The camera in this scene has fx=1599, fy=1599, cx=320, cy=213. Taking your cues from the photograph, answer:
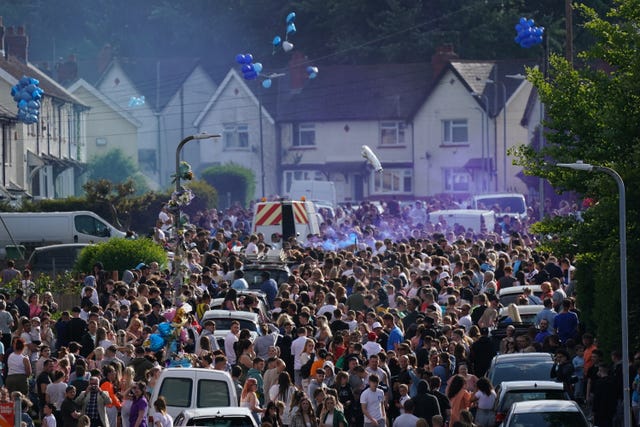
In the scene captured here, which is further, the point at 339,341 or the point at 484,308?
the point at 484,308

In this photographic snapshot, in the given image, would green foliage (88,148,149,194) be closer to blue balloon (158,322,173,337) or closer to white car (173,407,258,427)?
blue balloon (158,322,173,337)

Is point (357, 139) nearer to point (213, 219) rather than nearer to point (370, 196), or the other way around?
point (370, 196)

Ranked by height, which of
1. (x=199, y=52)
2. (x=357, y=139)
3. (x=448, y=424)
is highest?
(x=199, y=52)

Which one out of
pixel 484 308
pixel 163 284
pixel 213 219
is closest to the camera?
pixel 484 308

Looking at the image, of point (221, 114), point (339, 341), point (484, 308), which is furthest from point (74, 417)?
point (221, 114)

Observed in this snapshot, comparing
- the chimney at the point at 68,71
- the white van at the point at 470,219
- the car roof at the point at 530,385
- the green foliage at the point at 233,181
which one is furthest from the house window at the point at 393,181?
the car roof at the point at 530,385

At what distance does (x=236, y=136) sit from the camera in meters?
94.8

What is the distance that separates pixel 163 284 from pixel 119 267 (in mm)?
6784

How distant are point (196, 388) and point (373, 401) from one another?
2.38 meters

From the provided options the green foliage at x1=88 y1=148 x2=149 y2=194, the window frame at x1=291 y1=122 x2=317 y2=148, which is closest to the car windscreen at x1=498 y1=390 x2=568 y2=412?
the window frame at x1=291 y1=122 x2=317 y2=148

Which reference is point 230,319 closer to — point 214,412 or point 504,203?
point 214,412

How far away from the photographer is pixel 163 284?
30.2 metres

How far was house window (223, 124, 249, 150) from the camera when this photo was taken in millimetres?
94350

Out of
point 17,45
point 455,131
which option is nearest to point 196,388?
point 17,45
